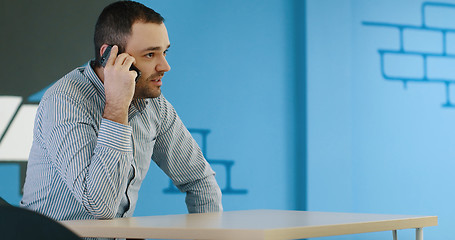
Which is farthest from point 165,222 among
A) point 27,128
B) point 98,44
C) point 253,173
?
point 253,173

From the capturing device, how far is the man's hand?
5.24ft

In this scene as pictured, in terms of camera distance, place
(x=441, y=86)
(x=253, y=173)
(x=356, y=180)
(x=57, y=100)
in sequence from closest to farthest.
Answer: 1. (x=57, y=100)
2. (x=253, y=173)
3. (x=356, y=180)
4. (x=441, y=86)

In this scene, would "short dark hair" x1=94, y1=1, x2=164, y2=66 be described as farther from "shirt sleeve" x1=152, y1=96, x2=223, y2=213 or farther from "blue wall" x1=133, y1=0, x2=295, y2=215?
"blue wall" x1=133, y1=0, x2=295, y2=215

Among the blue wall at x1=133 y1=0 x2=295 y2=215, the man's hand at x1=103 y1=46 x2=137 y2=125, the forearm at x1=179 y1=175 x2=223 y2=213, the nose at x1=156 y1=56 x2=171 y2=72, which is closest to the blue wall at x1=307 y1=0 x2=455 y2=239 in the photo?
the blue wall at x1=133 y1=0 x2=295 y2=215

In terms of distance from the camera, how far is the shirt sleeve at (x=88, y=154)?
4.87 ft

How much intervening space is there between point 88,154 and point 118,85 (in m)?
0.26

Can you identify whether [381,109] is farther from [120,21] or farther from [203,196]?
[120,21]

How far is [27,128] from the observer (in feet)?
10.1

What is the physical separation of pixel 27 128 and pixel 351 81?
1958 mm

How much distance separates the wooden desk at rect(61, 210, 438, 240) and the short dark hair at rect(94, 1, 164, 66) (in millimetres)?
654

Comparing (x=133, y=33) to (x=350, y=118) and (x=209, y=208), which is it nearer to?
(x=209, y=208)

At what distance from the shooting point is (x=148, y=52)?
1.83 meters

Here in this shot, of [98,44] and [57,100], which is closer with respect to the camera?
[57,100]

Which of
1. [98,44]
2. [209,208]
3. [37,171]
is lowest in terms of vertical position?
[209,208]
